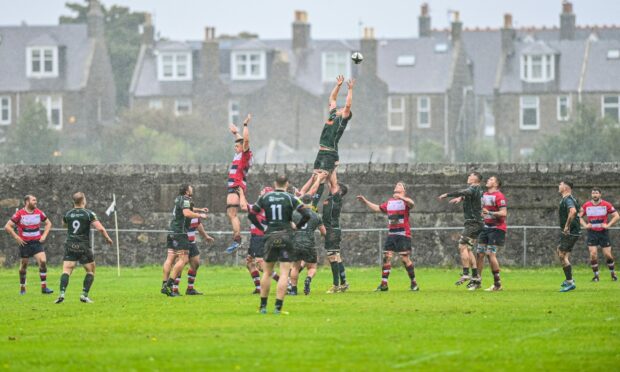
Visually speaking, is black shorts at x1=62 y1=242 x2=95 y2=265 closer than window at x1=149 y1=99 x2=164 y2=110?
Yes

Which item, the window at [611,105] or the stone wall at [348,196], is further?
the window at [611,105]

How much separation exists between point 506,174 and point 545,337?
20340 mm

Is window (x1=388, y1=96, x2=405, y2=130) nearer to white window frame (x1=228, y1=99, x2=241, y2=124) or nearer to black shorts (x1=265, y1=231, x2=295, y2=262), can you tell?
white window frame (x1=228, y1=99, x2=241, y2=124)

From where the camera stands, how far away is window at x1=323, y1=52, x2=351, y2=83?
97.6m

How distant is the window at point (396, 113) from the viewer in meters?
97.9

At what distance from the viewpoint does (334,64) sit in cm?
9769

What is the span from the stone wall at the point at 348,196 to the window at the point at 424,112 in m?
57.2

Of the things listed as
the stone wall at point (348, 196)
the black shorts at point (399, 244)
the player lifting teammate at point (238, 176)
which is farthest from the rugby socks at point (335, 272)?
the stone wall at point (348, 196)

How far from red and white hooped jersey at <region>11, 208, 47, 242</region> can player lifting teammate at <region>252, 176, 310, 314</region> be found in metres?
9.37

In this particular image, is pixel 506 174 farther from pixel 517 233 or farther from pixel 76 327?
pixel 76 327

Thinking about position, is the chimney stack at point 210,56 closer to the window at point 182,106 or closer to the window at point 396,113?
the window at point 182,106

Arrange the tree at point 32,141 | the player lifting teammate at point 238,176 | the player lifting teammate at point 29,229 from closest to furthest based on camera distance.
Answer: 1. the player lifting teammate at point 238,176
2. the player lifting teammate at point 29,229
3. the tree at point 32,141

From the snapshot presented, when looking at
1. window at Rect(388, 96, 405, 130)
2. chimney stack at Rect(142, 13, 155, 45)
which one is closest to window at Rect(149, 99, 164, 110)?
chimney stack at Rect(142, 13, 155, 45)

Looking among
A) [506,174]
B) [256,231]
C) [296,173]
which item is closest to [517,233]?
[506,174]
